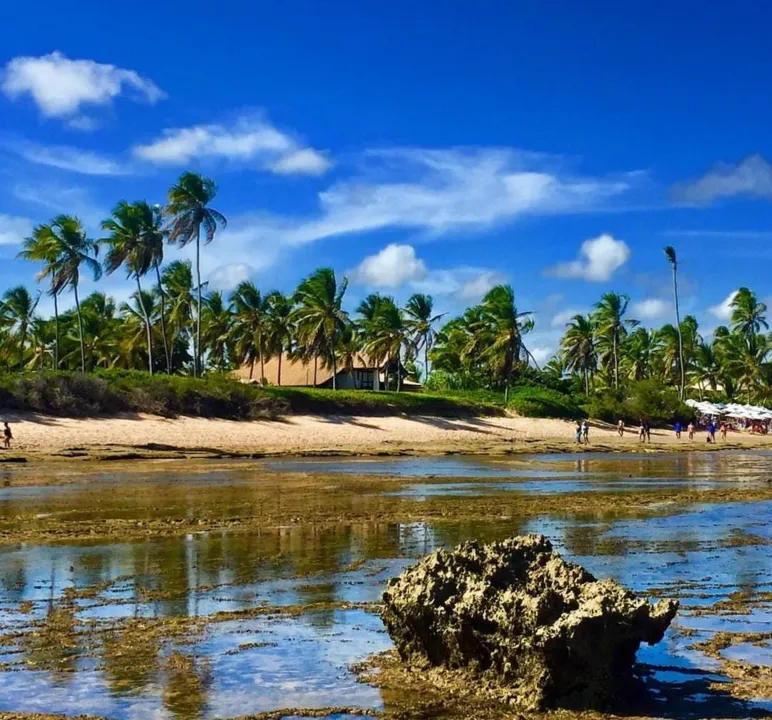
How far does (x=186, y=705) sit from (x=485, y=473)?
2369 cm

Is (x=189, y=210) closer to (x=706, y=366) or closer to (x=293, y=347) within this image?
(x=293, y=347)

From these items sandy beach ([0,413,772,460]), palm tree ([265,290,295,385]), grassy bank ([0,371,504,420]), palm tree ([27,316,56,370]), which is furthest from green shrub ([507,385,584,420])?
palm tree ([27,316,56,370])

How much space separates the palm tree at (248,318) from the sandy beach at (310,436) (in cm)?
2365

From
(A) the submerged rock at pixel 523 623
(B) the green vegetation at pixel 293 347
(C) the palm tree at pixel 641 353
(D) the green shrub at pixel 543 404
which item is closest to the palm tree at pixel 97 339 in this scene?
(B) the green vegetation at pixel 293 347

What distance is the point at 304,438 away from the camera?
45781 millimetres

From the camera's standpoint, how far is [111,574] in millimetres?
10758

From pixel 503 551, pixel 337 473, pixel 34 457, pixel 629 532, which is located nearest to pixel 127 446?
pixel 34 457

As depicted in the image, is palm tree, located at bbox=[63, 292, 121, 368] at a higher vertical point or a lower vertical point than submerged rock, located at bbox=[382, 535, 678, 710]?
higher

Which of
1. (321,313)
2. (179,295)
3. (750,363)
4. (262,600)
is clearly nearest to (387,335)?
(321,313)

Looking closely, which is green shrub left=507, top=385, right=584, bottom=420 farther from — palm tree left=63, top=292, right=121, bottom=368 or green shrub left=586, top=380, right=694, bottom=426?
palm tree left=63, top=292, right=121, bottom=368

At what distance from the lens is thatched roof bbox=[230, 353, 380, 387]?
3123 inches

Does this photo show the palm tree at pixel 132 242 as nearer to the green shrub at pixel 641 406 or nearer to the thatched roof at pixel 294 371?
the thatched roof at pixel 294 371

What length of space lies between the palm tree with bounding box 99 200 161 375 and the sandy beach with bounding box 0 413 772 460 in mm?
15377

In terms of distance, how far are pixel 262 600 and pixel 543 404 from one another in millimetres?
56689
